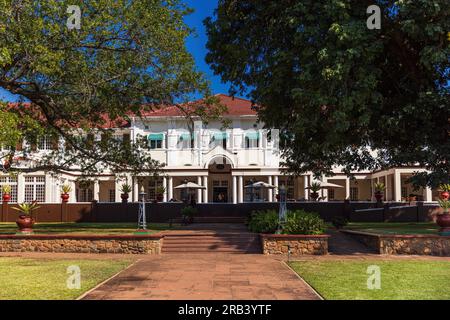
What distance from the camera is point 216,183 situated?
4031 cm

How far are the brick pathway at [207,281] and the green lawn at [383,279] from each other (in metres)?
0.42

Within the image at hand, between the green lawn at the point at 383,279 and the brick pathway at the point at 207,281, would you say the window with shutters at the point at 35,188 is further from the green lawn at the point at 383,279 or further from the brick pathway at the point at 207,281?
the green lawn at the point at 383,279

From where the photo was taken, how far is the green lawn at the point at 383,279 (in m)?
8.10

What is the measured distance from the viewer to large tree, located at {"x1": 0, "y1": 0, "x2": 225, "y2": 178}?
46.3 feet

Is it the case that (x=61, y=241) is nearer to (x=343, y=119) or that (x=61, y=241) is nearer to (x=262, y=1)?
(x=343, y=119)

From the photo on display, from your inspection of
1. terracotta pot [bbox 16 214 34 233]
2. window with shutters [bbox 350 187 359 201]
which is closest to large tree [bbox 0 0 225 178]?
terracotta pot [bbox 16 214 34 233]

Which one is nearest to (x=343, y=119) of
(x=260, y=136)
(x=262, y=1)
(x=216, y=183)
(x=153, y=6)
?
(x=262, y=1)

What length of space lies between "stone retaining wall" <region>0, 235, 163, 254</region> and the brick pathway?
1780 millimetres

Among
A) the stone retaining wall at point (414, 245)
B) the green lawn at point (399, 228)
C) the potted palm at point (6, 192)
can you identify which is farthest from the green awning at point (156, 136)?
the stone retaining wall at point (414, 245)

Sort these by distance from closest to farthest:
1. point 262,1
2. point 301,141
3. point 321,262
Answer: point 321,262 → point 262,1 → point 301,141

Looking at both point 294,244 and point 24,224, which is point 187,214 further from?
point 294,244

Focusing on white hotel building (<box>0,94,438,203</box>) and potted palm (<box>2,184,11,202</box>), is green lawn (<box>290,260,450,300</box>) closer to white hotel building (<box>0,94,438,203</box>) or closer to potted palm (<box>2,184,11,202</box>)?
potted palm (<box>2,184,11,202</box>)

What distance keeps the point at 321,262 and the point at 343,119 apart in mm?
4199

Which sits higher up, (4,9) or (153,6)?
(153,6)
